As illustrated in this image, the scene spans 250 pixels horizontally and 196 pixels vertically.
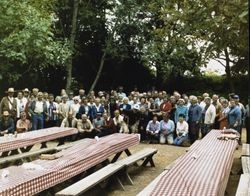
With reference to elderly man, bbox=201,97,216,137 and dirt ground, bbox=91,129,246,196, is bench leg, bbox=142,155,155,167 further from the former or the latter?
elderly man, bbox=201,97,216,137

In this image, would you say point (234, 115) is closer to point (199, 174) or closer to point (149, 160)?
point (149, 160)

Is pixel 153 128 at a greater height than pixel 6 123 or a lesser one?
lesser

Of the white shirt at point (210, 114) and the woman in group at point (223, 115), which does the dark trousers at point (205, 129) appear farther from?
the woman in group at point (223, 115)

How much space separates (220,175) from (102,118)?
10165mm

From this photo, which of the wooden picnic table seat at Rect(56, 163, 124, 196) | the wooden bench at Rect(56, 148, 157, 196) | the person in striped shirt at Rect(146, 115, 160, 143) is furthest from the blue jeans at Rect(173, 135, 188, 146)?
the wooden picnic table seat at Rect(56, 163, 124, 196)

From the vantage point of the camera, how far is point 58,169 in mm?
7441

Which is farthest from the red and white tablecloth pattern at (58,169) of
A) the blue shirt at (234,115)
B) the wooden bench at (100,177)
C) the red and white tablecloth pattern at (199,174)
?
the blue shirt at (234,115)

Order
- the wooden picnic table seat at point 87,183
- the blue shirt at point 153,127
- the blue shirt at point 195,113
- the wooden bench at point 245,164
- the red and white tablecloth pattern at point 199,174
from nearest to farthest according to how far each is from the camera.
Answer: the red and white tablecloth pattern at point 199,174
the wooden picnic table seat at point 87,183
the wooden bench at point 245,164
the blue shirt at point 195,113
the blue shirt at point 153,127

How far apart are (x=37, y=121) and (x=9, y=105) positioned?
126 centimetres

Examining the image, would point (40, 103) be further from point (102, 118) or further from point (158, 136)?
point (158, 136)

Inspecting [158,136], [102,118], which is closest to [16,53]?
[102,118]

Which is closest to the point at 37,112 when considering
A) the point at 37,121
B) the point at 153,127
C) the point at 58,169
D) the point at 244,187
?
the point at 37,121

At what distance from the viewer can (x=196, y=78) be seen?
87.7ft

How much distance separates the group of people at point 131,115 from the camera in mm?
16172
